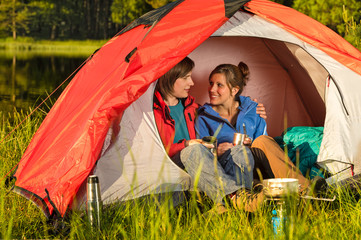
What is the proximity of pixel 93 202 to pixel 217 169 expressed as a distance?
0.72 m

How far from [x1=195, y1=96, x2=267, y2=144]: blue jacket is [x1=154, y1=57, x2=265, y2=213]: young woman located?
71 mm

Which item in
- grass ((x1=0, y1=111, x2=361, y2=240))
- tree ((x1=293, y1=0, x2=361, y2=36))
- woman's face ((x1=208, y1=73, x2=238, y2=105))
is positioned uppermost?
tree ((x1=293, y1=0, x2=361, y2=36))

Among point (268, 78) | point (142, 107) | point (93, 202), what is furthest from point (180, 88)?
point (268, 78)

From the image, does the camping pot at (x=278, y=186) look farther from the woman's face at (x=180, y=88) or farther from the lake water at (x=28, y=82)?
the lake water at (x=28, y=82)

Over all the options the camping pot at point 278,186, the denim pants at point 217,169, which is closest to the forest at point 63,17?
the denim pants at point 217,169

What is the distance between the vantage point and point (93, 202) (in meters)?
2.79

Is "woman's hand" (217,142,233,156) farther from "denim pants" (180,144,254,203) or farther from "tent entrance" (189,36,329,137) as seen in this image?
"tent entrance" (189,36,329,137)

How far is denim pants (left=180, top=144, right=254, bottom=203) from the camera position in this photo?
9.89 ft

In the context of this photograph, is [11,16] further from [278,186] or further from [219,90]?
[278,186]

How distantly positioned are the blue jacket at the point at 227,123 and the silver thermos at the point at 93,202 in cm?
125

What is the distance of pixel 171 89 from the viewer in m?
3.72

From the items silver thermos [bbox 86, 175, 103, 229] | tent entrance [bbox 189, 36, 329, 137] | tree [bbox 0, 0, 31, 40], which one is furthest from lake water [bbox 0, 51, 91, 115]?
tree [bbox 0, 0, 31, 40]

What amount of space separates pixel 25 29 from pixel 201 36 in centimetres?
3627

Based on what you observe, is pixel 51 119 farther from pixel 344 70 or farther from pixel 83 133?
pixel 344 70
